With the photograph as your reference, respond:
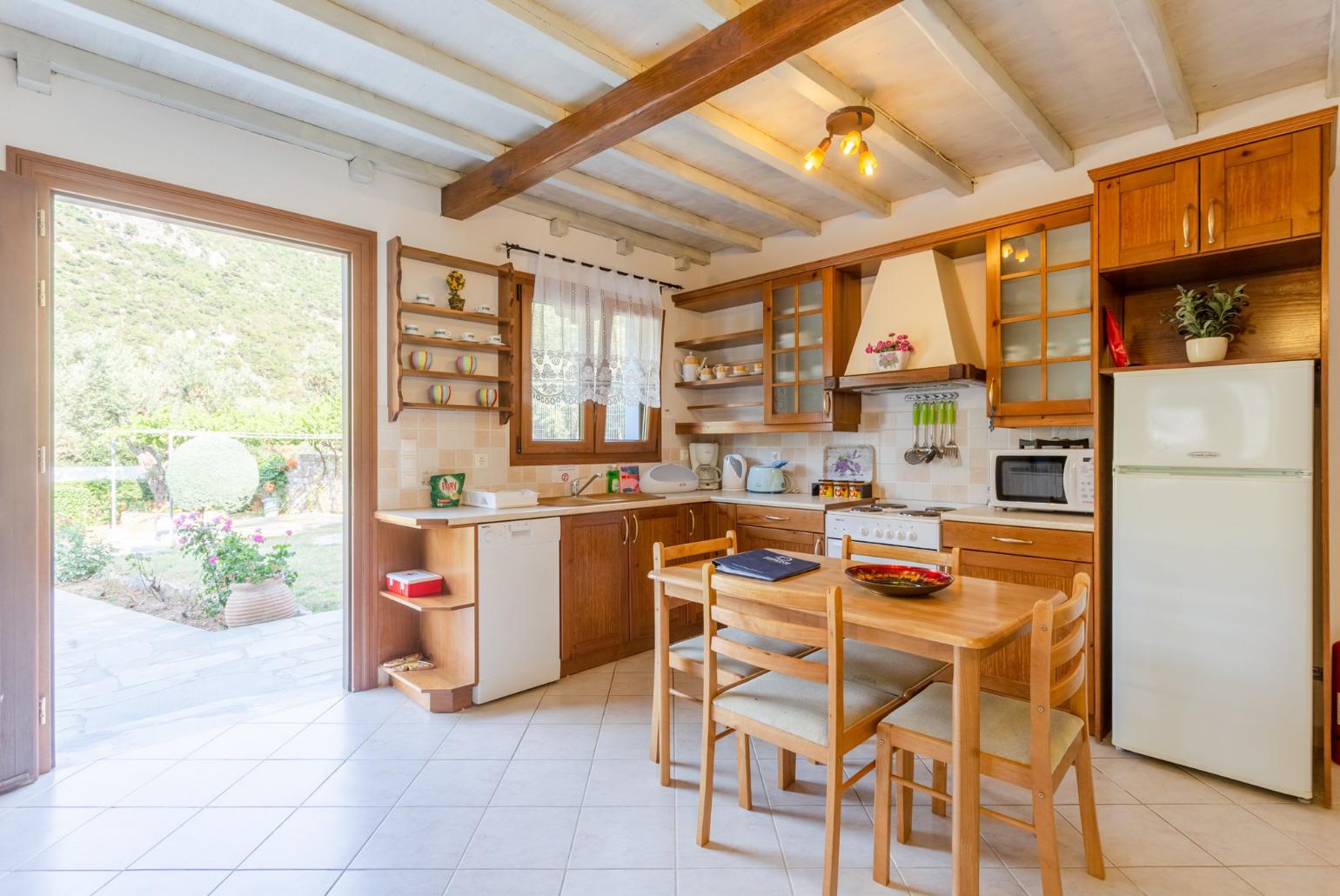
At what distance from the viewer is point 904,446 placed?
366cm

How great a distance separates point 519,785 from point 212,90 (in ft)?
9.68

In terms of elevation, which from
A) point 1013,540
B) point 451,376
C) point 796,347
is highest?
point 796,347

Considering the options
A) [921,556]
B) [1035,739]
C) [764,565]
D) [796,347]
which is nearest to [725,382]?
[796,347]

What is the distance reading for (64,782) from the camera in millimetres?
2197

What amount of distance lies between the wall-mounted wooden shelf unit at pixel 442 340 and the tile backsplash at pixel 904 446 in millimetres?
1839

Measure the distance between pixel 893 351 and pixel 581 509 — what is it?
6.07 feet

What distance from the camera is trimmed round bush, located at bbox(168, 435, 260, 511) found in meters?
4.72

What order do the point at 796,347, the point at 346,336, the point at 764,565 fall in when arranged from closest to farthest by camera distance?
1. the point at 764,565
2. the point at 346,336
3. the point at 796,347

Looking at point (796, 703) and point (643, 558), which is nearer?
point (796, 703)

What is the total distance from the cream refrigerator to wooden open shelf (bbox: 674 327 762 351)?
2.19m

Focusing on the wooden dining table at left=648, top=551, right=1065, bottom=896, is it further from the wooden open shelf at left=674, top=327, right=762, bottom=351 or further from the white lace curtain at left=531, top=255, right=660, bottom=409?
the wooden open shelf at left=674, top=327, right=762, bottom=351

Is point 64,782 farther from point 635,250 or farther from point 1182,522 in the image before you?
point 1182,522

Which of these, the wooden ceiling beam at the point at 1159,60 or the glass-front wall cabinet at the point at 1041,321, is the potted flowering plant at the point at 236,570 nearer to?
the glass-front wall cabinet at the point at 1041,321

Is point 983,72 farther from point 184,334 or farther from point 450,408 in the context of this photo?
point 184,334
